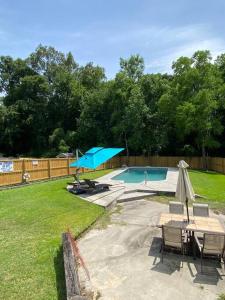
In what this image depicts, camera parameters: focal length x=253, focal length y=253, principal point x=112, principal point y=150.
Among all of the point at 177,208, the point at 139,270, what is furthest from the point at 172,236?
the point at 177,208

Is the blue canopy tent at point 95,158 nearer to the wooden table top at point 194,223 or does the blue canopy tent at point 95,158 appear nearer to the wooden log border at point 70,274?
the wooden table top at point 194,223

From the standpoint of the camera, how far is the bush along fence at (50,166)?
1518cm

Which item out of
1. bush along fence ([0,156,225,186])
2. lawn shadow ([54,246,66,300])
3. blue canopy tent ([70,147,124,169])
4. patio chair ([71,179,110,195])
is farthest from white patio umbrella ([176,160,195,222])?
bush along fence ([0,156,225,186])

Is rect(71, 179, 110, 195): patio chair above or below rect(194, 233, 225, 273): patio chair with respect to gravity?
below

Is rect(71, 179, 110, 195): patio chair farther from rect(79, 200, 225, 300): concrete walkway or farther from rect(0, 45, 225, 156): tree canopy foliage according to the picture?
rect(0, 45, 225, 156): tree canopy foliage

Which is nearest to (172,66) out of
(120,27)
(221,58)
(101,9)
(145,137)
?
(221,58)

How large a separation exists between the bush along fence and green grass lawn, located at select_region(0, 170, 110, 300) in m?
2.27

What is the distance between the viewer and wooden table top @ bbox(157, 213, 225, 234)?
6043mm

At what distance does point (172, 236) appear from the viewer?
5895 mm

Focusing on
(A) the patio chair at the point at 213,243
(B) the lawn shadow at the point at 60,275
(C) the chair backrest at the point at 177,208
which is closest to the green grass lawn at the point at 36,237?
(B) the lawn shadow at the point at 60,275

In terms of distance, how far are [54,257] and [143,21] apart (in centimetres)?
1260

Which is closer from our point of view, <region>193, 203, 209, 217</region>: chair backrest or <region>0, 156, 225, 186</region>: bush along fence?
<region>193, 203, 209, 217</region>: chair backrest

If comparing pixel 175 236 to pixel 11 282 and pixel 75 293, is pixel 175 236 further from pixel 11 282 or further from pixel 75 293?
pixel 11 282

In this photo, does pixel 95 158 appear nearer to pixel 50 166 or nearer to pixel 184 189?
pixel 50 166
